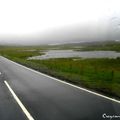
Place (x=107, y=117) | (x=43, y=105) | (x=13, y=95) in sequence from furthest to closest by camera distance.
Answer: (x=13, y=95) < (x=43, y=105) < (x=107, y=117)

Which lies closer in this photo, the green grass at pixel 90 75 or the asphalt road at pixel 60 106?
the asphalt road at pixel 60 106

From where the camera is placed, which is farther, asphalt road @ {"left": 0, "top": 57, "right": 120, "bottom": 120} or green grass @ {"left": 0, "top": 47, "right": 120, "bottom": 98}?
green grass @ {"left": 0, "top": 47, "right": 120, "bottom": 98}

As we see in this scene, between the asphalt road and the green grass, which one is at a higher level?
the asphalt road

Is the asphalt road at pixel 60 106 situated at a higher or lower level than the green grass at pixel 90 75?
higher

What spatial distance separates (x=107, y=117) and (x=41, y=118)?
6.40ft

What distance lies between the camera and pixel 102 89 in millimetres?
13250

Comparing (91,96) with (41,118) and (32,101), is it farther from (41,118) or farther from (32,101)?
(41,118)

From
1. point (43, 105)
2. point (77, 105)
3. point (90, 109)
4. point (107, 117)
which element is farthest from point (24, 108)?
point (107, 117)

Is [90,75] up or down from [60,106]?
down

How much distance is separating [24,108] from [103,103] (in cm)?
277

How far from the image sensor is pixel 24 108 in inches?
408

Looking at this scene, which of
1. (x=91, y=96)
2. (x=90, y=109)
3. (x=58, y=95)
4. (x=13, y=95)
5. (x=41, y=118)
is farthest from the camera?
(x=13, y=95)

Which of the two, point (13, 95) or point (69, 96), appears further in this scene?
point (13, 95)

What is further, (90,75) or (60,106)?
(90,75)
